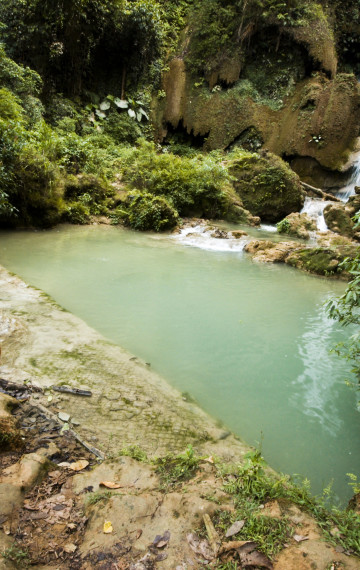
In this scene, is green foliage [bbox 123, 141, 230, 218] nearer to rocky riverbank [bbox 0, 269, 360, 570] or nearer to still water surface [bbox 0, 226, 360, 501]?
still water surface [bbox 0, 226, 360, 501]

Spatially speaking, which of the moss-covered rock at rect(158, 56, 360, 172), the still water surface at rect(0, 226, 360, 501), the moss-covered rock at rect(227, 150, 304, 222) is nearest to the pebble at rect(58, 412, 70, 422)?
the still water surface at rect(0, 226, 360, 501)

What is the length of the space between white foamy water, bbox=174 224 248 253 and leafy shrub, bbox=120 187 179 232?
2.29 ft

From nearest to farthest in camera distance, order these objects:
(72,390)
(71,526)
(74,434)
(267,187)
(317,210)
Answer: (71,526) < (74,434) < (72,390) < (317,210) < (267,187)

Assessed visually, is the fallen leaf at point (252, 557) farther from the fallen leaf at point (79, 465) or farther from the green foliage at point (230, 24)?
the green foliage at point (230, 24)

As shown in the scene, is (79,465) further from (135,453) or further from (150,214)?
(150,214)

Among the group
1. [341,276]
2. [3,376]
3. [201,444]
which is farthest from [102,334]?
[341,276]

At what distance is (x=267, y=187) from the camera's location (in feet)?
48.0

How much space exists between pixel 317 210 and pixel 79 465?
1468 centimetres

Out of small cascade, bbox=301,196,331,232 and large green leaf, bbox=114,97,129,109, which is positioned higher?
large green leaf, bbox=114,97,129,109

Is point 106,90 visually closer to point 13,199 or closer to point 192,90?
point 192,90

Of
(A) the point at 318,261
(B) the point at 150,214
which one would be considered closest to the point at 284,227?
(A) the point at 318,261

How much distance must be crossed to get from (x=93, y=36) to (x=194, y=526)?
2382 centimetres

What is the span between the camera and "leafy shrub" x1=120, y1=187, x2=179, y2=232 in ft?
37.2

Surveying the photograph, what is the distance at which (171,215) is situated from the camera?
37.8ft
